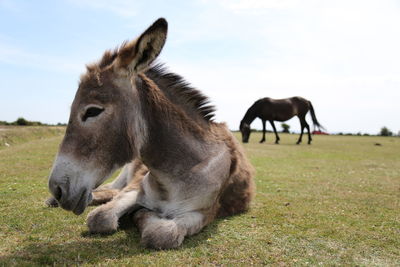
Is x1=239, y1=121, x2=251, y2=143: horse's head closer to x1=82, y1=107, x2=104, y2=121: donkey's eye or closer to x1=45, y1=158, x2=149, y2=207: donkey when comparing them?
x1=45, y1=158, x2=149, y2=207: donkey

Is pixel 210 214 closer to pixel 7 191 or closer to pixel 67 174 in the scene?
pixel 67 174

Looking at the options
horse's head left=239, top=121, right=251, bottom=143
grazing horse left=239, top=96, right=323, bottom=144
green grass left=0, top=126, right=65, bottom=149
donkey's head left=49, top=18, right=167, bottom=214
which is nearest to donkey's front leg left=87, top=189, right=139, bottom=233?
donkey's head left=49, top=18, right=167, bottom=214

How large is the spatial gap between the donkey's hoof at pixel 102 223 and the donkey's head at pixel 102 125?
0.69 m

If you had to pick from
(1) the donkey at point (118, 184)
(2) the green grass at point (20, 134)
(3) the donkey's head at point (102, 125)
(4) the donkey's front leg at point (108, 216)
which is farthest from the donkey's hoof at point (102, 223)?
(2) the green grass at point (20, 134)

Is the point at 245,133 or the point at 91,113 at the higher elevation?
the point at 91,113

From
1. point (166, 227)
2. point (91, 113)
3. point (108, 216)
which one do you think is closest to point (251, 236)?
point (166, 227)

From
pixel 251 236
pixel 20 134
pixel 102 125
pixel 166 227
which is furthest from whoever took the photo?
pixel 20 134

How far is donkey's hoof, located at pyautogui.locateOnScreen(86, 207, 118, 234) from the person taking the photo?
13.0 feet

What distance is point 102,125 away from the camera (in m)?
3.50

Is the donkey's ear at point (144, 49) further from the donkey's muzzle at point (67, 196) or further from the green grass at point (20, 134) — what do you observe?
the green grass at point (20, 134)

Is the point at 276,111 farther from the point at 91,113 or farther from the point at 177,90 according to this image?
the point at 91,113

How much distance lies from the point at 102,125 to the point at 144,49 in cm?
92

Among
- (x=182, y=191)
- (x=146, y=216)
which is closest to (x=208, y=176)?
(x=182, y=191)

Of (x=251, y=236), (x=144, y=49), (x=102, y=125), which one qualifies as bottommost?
(x=251, y=236)
